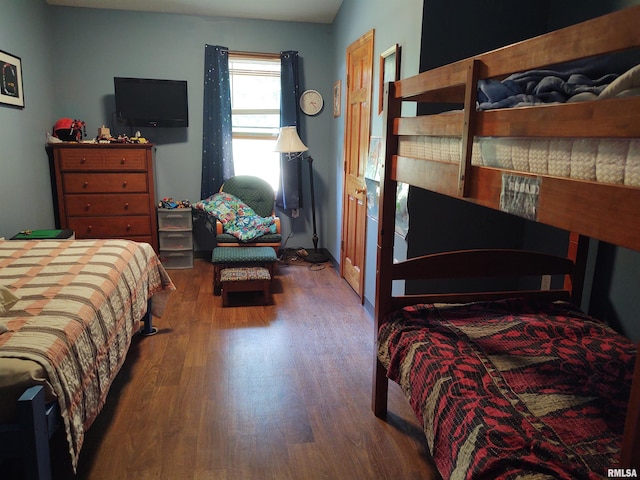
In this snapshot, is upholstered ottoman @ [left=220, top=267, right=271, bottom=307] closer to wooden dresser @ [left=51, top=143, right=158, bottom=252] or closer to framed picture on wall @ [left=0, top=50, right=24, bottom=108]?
wooden dresser @ [left=51, top=143, right=158, bottom=252]

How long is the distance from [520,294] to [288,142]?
3.05 metres

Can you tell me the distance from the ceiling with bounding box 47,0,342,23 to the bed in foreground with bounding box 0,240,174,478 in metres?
2.79

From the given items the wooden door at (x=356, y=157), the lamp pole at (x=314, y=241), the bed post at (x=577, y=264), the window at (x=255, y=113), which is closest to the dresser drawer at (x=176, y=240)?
the window at (x=255, y=113)

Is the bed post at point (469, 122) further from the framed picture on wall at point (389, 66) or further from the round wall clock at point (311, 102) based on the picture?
the round wall clock at point (311, 102)

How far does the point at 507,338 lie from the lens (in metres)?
1.83

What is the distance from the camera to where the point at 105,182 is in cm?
427

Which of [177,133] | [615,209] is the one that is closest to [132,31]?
[177,133]

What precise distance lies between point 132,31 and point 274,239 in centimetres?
260

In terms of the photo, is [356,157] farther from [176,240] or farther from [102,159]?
[102,159]

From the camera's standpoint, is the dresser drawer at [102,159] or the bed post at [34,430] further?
the dresser drawer at [102,159]

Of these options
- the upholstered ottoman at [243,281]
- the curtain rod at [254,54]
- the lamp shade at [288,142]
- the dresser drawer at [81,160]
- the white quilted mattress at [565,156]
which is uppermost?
the curtain rod at [254,54]

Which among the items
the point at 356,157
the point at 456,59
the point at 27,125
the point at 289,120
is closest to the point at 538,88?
the point at 456,59

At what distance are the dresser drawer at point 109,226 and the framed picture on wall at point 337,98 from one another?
2.20m

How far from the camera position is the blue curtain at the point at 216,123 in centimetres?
468
